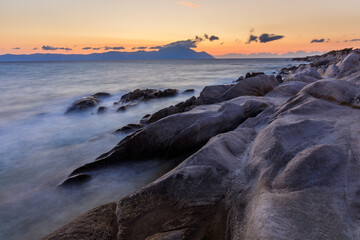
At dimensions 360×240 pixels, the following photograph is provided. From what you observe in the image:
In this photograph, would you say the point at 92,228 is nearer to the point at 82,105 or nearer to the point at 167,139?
the point at 167,139

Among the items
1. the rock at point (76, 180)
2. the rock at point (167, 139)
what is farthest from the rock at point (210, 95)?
the rock at point (76, 180)

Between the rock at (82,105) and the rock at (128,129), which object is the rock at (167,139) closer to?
the rock at (128,129)

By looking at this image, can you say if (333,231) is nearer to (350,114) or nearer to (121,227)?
(121,227)

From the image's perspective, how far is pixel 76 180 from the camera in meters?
5.63

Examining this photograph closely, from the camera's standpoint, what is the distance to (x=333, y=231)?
2355 mm

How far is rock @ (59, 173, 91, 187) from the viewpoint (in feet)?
18.3

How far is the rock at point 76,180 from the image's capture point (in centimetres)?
557

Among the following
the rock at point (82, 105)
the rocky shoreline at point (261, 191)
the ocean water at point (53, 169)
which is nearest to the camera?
the rocky shoreline at point (261, 191)

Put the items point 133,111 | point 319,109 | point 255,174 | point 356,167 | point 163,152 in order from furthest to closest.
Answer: point 133,111 → point 163,152 → point 319,109 → point 255,174 → point 356,167

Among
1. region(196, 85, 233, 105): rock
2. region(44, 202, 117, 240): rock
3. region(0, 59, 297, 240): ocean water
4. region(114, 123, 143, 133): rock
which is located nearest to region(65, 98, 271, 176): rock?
region(0, 59, 297, 240): ocean water

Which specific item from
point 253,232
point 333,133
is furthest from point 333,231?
point 333,133

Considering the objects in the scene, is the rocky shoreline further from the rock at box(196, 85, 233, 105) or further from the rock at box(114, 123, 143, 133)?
the rock at box(196, 85, 233, 105)

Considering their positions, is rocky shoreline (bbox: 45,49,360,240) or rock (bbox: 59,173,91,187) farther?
rock (bbox: 59,173,91,187)

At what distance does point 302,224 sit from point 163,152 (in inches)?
167
